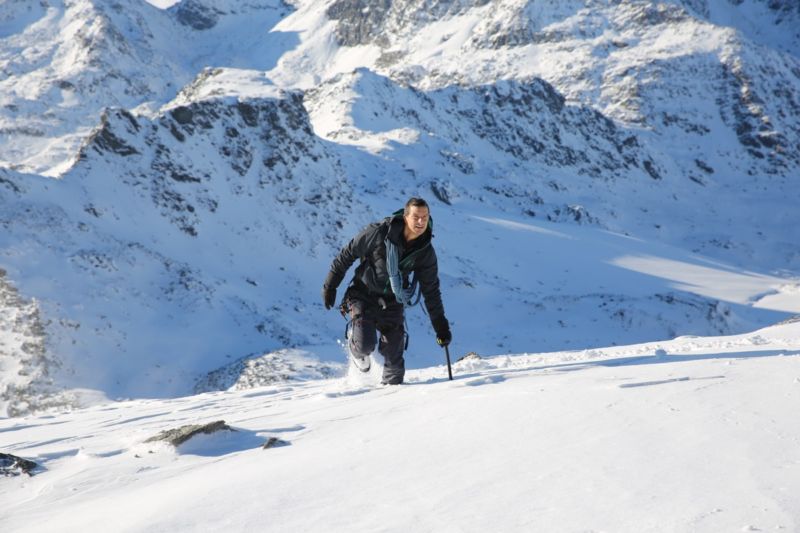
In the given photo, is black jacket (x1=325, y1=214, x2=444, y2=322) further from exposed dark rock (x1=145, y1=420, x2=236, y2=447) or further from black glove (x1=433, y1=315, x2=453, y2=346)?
exposed dark rock (x1=145, y1=420, x2=236, y2=447)

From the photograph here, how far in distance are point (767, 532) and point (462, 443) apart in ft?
5.74

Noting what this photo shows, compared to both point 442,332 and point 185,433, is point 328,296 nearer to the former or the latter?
point 442,332

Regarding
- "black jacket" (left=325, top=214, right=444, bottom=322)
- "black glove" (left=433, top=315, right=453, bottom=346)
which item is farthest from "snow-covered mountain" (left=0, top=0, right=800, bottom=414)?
"black glove" (left=433, top=315, right=453, bottom=346)

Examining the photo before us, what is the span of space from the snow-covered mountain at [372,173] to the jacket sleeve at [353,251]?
13233 mm

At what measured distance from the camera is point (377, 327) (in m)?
7.51

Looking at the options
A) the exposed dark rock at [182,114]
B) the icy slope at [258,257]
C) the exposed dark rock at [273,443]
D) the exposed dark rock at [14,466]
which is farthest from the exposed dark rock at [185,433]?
the exposed dark rock at [182,114]

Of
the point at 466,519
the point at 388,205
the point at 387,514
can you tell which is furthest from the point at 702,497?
the point at 388,205

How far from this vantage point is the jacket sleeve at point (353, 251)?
22.4ft

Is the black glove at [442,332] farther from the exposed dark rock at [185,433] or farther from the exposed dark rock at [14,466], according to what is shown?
the exposed dark rock at [14,466]

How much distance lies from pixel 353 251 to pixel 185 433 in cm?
309

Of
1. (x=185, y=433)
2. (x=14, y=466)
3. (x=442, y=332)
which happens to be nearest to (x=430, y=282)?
(x=442, y=332)

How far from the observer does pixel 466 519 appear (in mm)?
2551

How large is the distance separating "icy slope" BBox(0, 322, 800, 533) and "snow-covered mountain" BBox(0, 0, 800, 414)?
594 inches

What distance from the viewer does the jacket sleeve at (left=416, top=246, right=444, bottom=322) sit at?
6797 millimetres
